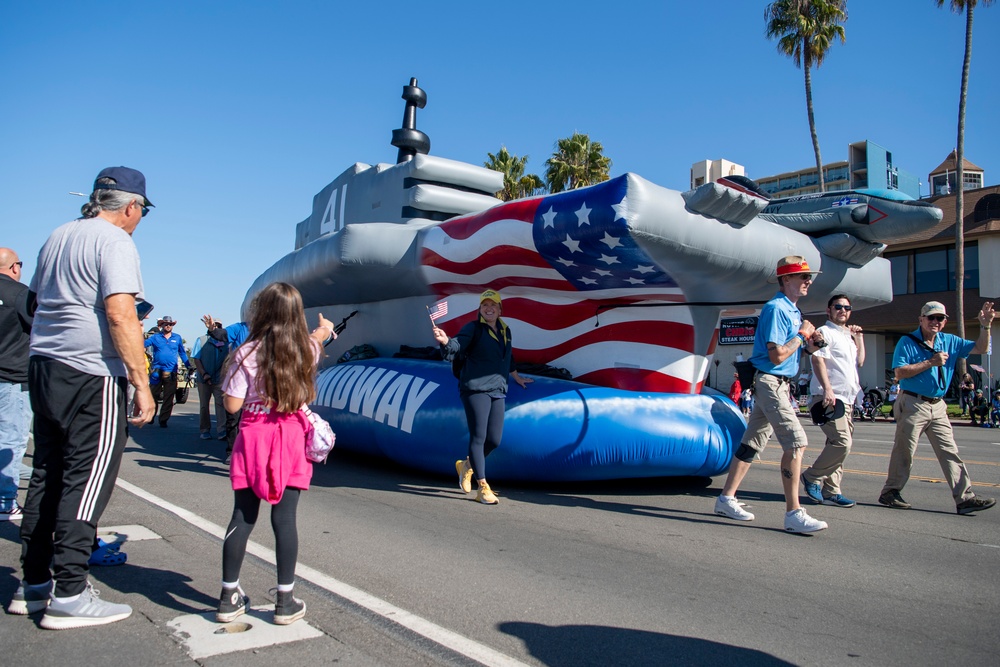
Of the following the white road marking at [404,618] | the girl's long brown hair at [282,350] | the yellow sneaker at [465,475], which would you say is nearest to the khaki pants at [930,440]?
the yellow sneaker at [465,475]

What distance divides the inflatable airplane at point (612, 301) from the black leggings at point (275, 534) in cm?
330

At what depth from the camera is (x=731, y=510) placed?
17.4ft

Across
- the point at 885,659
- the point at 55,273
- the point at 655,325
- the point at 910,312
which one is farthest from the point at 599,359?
the point at 910,312

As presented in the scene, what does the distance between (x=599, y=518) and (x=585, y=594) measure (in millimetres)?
1839

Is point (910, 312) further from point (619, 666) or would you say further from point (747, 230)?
point (619, 666)

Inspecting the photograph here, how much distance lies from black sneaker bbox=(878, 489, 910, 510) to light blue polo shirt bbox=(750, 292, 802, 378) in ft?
4.94

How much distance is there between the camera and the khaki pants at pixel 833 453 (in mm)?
5816

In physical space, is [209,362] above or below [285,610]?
above

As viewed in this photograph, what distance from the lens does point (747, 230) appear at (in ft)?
Answer: 19.6

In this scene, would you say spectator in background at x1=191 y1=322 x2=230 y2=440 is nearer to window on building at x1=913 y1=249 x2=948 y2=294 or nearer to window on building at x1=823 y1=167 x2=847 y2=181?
window on building at x1=913 y1=249 x2=948 y2=294

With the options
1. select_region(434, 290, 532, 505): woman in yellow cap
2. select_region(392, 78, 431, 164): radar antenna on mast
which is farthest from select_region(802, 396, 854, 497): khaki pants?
select_region(392, 78, 431, 164): radar antenna on mast

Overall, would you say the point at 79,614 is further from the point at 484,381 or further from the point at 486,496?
the point at 484,381

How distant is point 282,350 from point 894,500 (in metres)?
5.01

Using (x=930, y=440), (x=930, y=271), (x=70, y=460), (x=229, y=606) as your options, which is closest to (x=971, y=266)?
(x=930, y=271)
